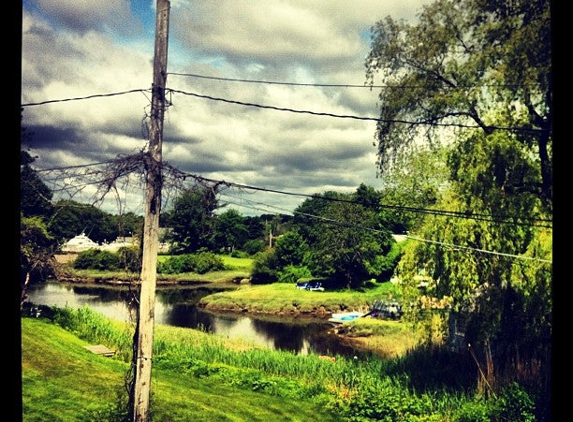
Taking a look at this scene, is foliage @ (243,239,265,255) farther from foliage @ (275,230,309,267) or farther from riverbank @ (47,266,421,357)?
foliage @ (275,230,309,267)

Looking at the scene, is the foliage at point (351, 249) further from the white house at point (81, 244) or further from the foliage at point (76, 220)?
the white house at point (81, 244)

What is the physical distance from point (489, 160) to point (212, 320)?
101 feet

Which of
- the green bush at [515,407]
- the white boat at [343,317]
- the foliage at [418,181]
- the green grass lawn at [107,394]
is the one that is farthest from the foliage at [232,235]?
the green bush at [515,407]

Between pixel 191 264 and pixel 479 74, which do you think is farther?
pixel 191 264

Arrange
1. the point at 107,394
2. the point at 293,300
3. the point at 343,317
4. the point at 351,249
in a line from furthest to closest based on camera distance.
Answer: the point at 351,249 → the point at 293,300 → the point at 343,317 → the point at 107,394

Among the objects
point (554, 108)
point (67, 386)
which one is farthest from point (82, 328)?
point (554, 108)

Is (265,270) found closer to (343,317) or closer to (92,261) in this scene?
(343,317)

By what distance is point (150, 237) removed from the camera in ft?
29.9

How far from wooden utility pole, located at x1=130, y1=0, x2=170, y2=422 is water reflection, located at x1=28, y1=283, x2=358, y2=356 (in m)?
16.0

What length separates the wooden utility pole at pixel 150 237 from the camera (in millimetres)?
8961

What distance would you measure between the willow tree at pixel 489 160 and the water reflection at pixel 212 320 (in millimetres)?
12951

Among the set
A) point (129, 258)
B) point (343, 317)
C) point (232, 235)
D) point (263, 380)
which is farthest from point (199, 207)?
point (232, 235)

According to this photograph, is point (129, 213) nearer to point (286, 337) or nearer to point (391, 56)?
point (391, 56)

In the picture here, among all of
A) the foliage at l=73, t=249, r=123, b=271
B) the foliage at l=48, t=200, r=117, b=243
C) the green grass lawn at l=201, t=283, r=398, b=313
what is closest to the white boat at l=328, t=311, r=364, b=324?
the green grass lawn at l=201, t=283, r=398, b=313
